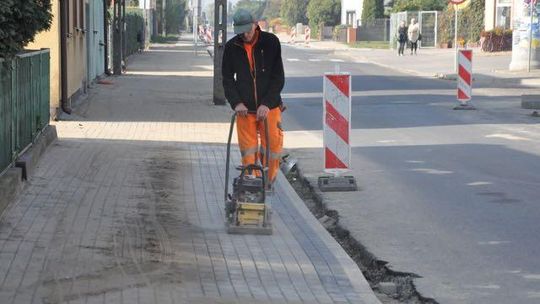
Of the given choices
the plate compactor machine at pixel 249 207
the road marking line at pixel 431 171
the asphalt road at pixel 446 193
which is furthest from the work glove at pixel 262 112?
the road marking line at pixel 431 171

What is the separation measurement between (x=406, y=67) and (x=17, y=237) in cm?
3530

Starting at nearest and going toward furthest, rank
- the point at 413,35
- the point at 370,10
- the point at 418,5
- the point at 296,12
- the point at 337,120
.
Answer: the point at 337,120 → the point at 413,35 → the point at 418,5 → the point at 370,10 → the point at 296,12

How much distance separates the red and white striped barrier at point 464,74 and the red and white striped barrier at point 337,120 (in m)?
10.5

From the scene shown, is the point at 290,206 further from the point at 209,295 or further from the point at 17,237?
the point at 209,295

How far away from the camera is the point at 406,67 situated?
42.5 m

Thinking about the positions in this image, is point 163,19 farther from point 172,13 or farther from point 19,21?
point 19,21

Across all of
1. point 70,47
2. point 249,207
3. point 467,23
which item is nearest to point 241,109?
point 249,207

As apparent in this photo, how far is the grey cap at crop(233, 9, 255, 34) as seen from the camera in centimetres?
891

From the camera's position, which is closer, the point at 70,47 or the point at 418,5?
the point at 70,47

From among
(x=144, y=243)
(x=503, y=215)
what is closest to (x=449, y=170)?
(x=503, y=215)

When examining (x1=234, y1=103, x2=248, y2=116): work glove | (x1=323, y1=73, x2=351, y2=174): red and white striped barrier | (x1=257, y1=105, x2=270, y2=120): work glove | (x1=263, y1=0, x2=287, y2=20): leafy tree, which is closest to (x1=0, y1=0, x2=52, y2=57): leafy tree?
(x1=234, y1=103, x2=248, y2=116): work glove

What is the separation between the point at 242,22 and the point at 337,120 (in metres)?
2.93

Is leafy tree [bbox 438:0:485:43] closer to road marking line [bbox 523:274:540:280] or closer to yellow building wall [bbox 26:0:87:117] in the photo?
yellow building wall [bbox 26:0:87:117]

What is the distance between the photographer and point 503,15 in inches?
2122
